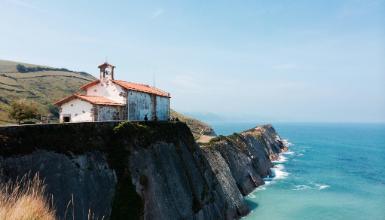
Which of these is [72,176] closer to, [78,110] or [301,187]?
[78,110]

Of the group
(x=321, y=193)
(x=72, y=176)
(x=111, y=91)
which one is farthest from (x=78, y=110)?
(x=321, y=193)

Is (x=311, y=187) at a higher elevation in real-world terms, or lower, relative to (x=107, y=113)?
lower

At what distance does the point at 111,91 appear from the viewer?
4703cm

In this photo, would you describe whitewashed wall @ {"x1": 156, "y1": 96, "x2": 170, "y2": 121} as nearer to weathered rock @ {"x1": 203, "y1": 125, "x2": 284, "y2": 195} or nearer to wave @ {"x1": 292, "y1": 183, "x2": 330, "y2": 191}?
weathered rock @ {"x1": 203, "y1": 125, "x2": 284, "y2": 195}

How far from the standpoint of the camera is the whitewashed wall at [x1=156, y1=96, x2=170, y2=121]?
56.8 meters

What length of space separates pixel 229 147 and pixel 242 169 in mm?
5093

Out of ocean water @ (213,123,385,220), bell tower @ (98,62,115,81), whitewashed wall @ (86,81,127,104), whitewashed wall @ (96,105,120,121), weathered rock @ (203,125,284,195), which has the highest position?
bell tower @ (98,62,115,81)

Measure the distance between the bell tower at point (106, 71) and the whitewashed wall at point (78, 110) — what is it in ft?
23.9

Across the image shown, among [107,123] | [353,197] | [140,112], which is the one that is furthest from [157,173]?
[353,197]

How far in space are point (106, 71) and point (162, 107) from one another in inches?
518

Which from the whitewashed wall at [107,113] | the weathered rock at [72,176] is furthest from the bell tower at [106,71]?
the weathered rock at [72,176]

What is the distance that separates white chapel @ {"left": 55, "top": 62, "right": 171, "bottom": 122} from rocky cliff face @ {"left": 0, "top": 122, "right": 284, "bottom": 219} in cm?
485

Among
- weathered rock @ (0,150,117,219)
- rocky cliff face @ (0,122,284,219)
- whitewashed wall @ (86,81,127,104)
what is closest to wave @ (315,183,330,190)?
rocky cliff face @ (0,122,284,219)

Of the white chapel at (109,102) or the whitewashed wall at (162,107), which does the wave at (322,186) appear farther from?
the white chapel at (109,102)
